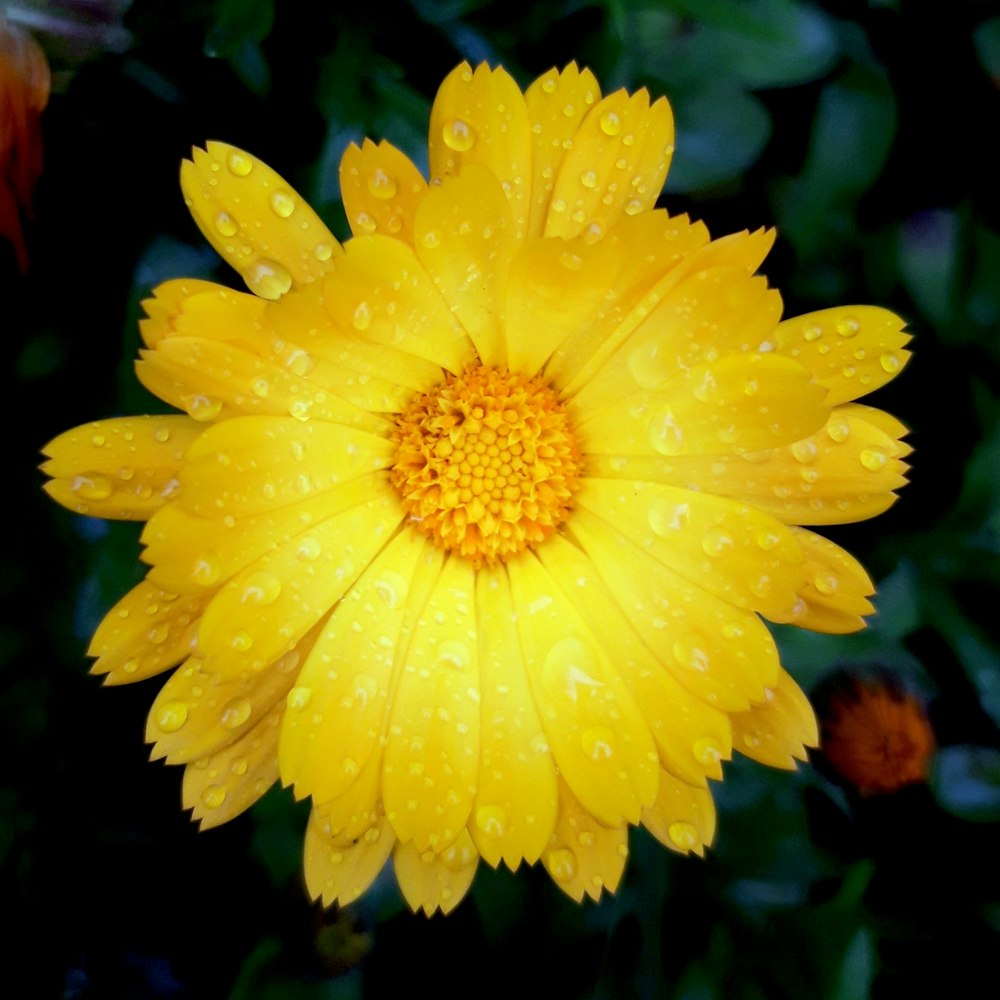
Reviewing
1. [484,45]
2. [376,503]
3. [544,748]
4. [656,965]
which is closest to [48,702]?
[376,503]

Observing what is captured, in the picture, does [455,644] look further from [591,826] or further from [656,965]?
[656,965]

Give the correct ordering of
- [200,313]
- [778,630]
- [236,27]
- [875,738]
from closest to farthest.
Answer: [200,313], [236,27], [875,738], [778,630]

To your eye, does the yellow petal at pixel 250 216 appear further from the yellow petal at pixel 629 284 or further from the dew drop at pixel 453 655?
the dew drop at pixel 453 655

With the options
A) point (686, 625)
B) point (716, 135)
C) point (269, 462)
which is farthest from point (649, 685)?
point (716, 135)

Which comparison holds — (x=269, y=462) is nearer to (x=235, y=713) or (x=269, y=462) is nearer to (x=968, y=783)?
(x=235, y=713)

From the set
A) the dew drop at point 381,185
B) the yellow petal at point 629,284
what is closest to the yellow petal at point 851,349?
the yellow petal at point 629,284
